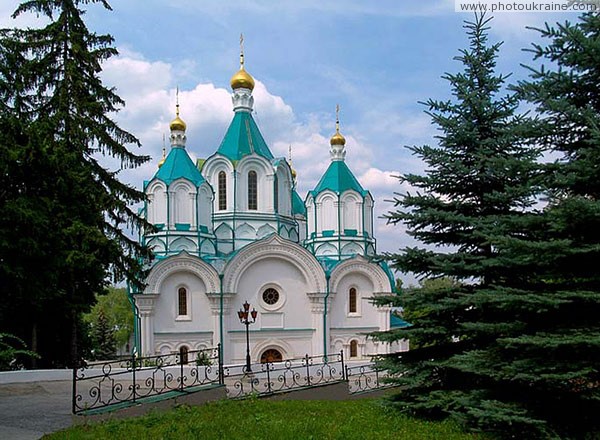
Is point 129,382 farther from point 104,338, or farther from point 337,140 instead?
point 104,338

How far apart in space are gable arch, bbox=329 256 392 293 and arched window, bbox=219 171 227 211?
677 centimetres

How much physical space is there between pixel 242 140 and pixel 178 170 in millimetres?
4153

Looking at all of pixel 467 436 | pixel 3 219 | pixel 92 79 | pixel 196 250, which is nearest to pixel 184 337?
pixel 196 250

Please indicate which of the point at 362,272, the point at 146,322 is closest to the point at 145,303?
the point at 146,322

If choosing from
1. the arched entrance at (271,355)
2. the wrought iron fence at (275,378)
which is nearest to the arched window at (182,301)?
the arched entrance at (271,355)

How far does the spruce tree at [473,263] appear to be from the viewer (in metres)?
7.17

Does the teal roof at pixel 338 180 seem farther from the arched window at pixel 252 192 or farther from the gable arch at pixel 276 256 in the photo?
the gable arch at pixel 276 256

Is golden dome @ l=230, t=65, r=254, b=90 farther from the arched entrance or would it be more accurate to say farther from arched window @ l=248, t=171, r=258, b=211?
the arched entrance

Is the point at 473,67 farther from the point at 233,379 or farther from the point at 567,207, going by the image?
the point at 233,379

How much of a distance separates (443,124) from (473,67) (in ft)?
3.36

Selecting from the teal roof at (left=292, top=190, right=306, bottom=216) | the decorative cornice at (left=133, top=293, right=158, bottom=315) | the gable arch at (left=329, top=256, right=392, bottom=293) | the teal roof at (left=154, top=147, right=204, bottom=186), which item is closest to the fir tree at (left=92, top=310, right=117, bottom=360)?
the teal roof at (left=292, top=190, right=306, bottom=216)

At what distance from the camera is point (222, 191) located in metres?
30.4

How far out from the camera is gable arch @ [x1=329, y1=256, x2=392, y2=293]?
28703 millimetres

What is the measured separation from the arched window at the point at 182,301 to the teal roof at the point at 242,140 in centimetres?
743
